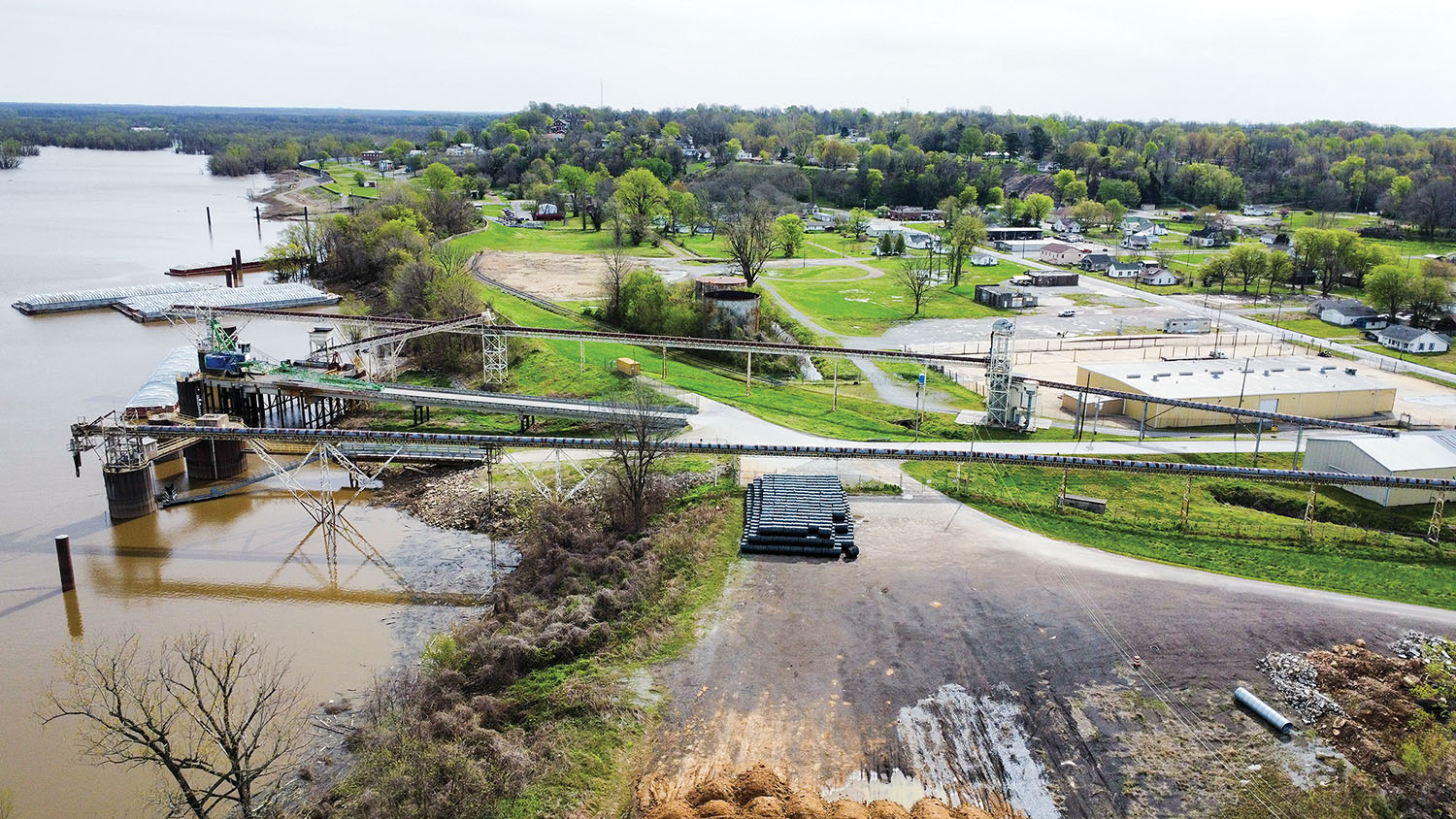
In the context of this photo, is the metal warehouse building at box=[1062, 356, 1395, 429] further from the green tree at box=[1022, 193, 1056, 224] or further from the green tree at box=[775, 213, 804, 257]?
the green tree at box=[1022, 193, 1056, 224]

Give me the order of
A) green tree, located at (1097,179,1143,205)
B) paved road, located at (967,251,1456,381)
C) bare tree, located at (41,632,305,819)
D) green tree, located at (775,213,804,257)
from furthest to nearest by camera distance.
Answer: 1. green tree, located at (1097,179,1143,205)
2. green tree, located at (775,213,804,257)
3. paved road, located at (967,251,1456,381)
4. bare tree, located at (41,632,305,819)

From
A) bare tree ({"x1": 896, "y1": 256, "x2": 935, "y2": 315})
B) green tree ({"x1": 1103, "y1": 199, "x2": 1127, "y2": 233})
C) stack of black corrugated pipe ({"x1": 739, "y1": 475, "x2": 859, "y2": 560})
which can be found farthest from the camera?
green tree ({"x1": 1103, "y1": 199, "x2": 1127, "y2": 233})

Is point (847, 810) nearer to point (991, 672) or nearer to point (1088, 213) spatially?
point (991, 672)

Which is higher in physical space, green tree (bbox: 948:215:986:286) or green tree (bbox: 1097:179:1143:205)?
green tree (bbox: 1097:179:1143:205)

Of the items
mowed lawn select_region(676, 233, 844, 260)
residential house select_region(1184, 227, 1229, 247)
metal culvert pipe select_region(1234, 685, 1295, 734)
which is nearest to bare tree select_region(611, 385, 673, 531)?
metal culvert pipe select_region(1234, 685, 1295, 734)


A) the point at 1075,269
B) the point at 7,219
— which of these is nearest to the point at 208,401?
the point at 1075,269
